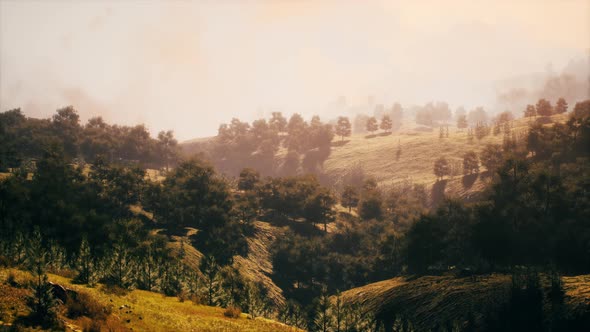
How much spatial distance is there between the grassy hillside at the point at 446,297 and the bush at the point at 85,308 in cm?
9908

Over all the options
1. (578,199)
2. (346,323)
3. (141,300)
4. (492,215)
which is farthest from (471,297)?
(141,300)

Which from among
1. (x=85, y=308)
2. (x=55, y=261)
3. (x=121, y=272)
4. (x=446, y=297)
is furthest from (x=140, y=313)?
(x=446, y=297)

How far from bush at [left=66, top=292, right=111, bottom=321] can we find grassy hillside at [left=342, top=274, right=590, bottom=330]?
9908cm

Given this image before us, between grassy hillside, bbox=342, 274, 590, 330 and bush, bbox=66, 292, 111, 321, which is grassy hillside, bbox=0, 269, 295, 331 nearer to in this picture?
bush, bbox=66, 292, 111, 321

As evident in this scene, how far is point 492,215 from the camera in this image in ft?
613

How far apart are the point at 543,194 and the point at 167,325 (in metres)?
170

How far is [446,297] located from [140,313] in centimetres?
9969

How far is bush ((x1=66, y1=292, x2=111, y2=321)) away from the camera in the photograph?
7131cm

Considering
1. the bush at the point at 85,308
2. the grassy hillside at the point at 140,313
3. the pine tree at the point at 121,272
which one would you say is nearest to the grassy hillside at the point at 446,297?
the grassy hillside at the point at 140,313

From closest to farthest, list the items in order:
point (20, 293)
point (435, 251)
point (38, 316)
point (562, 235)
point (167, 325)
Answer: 1. point (38, 316)
2. point (20, 293)
3. point (167, 325)
4. point (562, 235)
5. point (435, 251)

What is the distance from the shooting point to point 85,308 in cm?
7250

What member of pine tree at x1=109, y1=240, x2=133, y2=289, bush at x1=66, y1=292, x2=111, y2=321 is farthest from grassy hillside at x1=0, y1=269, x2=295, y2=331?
pine tree at x1=109, y1=240, x2=133, y2=289

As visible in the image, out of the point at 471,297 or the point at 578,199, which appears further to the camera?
the point at 578,199

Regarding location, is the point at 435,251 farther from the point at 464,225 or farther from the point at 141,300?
the point at 141,300
